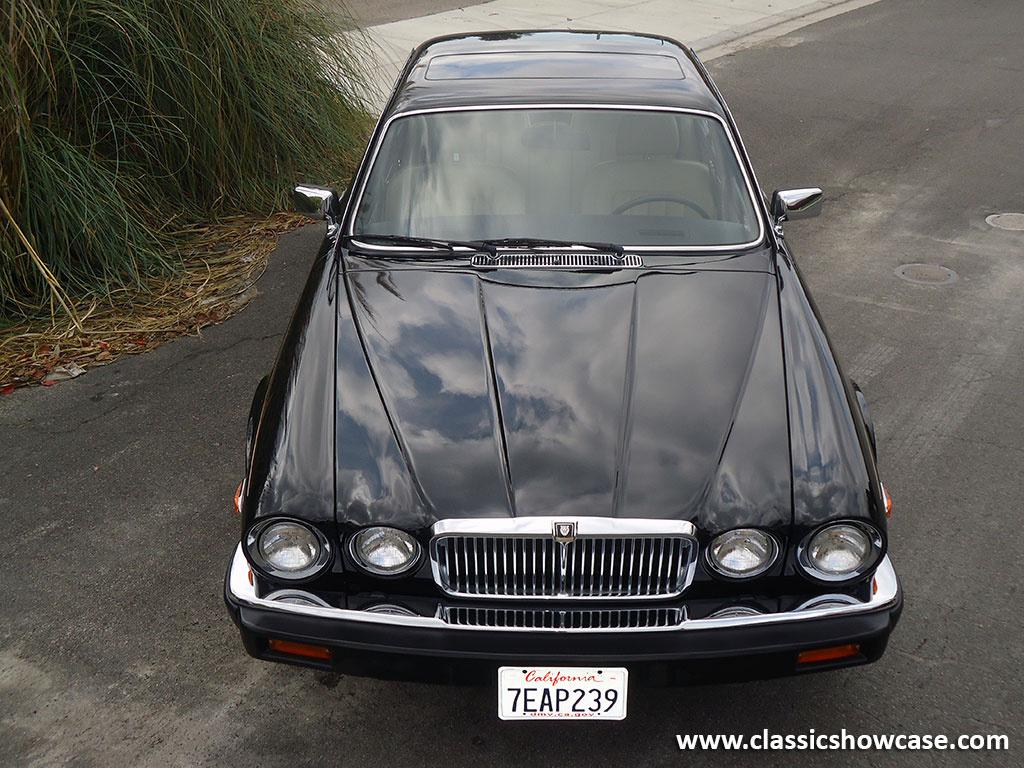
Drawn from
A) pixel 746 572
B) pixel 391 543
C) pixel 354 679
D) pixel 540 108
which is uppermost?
pixel 540 108

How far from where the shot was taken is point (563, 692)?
8.68 ft

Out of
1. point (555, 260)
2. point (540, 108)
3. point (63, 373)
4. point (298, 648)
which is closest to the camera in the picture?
point (298, 648)

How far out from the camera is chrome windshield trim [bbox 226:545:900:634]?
2.62 m

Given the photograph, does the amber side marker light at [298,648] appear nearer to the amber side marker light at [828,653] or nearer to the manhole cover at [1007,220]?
the amber side marker light at [828,653]

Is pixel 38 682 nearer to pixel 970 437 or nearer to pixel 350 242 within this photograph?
pixel 350 242

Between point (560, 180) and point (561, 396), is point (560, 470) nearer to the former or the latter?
point (561, 396)

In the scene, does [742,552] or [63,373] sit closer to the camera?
[742,552]

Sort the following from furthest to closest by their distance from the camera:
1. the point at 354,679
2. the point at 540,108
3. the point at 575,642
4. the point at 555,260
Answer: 1. the point at 540,108
2. the point at 555,260
3. the point at 354,679
4. the point at 575,642

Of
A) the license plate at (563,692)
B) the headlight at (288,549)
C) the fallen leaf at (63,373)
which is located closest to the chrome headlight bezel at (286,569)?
the headlight at (288,549)

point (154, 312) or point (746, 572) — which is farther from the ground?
point (746, 572)

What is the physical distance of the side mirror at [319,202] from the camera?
420 cm

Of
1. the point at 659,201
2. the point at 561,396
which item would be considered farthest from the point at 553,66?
the point at 561,396

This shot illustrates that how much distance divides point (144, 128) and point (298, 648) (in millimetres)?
4851

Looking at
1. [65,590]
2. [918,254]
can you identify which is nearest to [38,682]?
[65,590]
